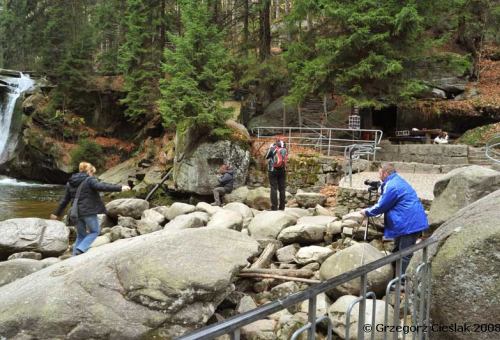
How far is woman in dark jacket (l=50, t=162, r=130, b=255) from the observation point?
8.25m

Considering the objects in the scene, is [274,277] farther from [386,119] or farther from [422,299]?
[386,119]

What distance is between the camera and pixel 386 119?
22703 mm

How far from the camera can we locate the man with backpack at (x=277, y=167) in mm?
10953

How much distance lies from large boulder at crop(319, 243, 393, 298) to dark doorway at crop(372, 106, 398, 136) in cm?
1645

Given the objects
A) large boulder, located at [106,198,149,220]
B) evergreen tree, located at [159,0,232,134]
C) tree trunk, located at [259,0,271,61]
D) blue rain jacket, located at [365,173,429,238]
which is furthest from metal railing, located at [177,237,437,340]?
tree trunk, located at [259,0,271,61]

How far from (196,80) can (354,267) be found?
12189 mm

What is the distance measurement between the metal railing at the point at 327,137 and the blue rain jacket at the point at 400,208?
9.34m

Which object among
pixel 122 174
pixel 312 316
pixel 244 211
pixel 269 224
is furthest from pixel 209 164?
pixel 312 316

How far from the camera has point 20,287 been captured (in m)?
5.86

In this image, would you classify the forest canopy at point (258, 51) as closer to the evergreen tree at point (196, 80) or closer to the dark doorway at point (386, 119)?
the evergreen tree at point (196, 80)

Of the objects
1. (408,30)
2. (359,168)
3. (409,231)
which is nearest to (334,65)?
(408,30)

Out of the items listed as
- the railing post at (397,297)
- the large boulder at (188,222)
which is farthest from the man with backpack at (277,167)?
the railing post at (397,297)

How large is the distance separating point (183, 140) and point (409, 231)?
12569 millimetres

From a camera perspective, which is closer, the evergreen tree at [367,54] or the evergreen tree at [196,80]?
the evergreen tree at [367,54]
